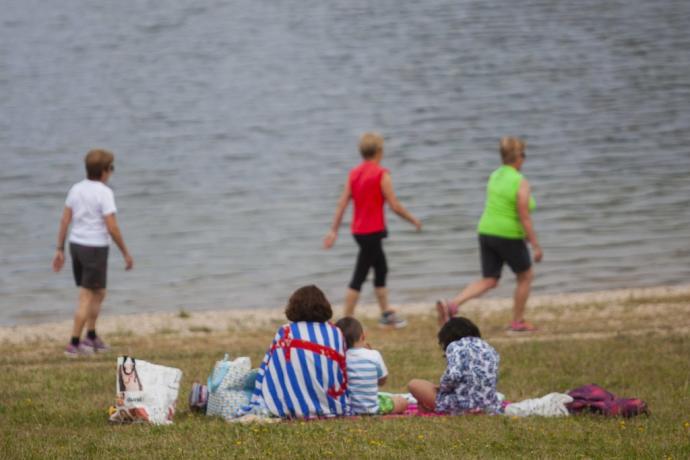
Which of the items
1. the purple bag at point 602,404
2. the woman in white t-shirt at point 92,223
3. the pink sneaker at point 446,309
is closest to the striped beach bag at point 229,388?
the purple bag at point 602,404

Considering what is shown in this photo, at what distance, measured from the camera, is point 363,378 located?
895 centimetres

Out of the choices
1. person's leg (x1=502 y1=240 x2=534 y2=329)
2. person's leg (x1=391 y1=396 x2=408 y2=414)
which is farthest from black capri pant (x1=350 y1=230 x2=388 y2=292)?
person's leg (x1=391 y1=396 x2=408 y2=414)

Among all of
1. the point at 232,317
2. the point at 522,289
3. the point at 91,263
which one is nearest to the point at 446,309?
the point at 522,289

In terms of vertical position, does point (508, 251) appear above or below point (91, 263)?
below

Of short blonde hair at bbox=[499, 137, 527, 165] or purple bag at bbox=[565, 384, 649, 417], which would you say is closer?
purple bag at bbox=[565, 384, 649, 417]

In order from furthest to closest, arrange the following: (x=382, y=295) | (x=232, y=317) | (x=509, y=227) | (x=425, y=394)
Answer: (x=232, y=317)
(x=382, y=295)
(x=509, y=227)
(x=425, y=394)

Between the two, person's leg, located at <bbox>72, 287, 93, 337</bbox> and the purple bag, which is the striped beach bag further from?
person's leg, located at <bbox>72, 287, 93, 337</bbox>

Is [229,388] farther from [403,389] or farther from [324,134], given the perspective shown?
[324,134]

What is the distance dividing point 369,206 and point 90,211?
9.35ft

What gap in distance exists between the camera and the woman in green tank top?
12.7 m

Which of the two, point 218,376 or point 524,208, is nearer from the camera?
point 218,376

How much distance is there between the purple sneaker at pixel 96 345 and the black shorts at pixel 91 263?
62 cm

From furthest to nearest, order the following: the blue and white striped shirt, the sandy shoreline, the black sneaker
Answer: the sandy shoreline
the black sneaker
the blue and white striped shirt

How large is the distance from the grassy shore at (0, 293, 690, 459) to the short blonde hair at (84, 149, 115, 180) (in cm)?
160
